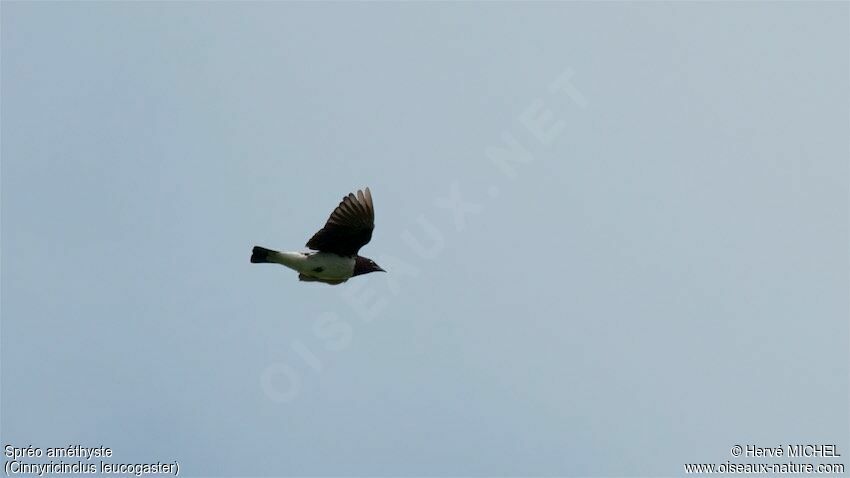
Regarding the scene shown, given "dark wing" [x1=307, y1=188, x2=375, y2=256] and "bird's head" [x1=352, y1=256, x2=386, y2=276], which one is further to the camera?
"bird's head" [x1=352, y1=256, x2=386, y2=276]

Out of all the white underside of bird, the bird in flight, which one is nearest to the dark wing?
the bird in flight

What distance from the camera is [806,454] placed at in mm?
24609

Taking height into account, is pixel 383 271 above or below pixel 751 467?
above

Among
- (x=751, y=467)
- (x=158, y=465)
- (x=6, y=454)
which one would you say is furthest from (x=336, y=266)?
(x=751, y=467)

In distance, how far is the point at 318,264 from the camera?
24281mm

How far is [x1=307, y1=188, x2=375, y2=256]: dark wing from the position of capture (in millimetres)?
23922

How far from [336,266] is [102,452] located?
6.14 meters

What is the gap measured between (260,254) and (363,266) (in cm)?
226

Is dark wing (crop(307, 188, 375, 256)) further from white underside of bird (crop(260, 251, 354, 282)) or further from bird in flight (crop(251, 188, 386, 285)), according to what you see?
white underside of bird (crop(260, 251, 354, 282))

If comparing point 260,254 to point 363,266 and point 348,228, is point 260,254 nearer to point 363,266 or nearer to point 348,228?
point 348,228

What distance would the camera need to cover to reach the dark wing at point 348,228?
23.9 m

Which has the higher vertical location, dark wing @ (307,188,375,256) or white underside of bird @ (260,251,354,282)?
dark wing @ (307,188,375,256)

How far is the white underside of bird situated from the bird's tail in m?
0.05

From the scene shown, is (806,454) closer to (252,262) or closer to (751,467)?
(751,467)
